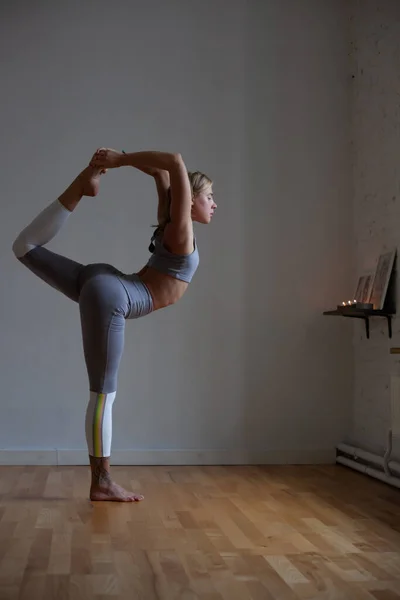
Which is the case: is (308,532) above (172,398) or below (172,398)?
below

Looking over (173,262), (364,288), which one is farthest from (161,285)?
(364,288)

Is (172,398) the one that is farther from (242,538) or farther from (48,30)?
(48,30)

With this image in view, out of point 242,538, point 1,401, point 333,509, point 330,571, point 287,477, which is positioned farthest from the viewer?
point 1,401

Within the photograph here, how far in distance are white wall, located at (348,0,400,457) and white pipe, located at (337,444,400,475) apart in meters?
0.07

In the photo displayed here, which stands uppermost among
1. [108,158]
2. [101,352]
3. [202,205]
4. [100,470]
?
[108,158]

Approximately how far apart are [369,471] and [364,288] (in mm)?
870

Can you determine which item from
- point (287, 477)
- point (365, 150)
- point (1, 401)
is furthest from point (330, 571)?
point (365, 150)

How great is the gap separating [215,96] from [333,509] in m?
2.28

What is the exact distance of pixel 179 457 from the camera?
3.91m

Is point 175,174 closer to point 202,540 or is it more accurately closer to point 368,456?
point 202,540

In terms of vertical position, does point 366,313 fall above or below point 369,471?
above

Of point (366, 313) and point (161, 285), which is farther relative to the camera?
point (366, 313)

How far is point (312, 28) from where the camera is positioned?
13.7ft

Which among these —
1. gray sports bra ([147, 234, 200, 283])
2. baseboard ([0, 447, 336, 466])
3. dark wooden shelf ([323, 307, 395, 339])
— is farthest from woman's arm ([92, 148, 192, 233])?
baseboard ([0, 447, 336, 466])
